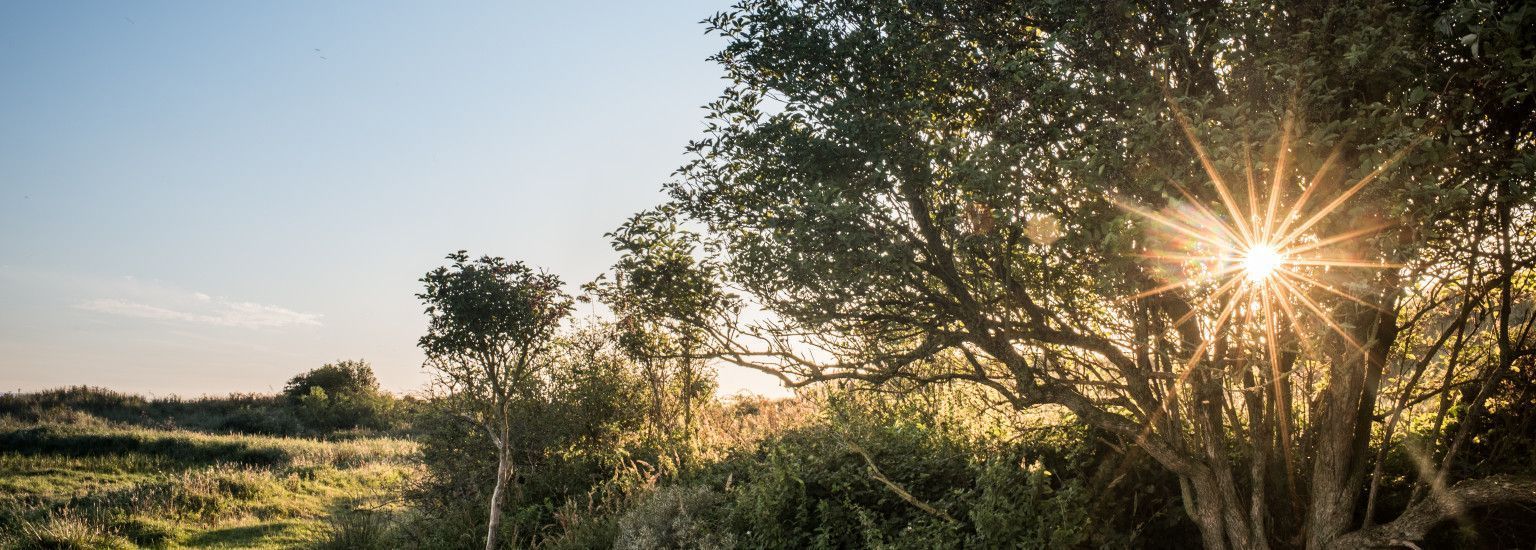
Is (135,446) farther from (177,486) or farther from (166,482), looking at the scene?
(177,486)

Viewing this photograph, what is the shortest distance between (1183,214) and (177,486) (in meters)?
24.9

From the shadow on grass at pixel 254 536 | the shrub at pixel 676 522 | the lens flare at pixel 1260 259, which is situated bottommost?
the shadow on grass at pixel 254 536

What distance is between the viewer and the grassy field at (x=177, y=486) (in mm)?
16516

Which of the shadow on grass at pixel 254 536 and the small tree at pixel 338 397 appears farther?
the small tree at pixel 338 397

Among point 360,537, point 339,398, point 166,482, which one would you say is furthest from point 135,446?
point 360,537

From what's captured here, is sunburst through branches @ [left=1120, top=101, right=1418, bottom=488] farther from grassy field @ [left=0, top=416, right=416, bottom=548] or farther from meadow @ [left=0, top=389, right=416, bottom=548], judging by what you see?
grassy field @ [left=0, top=416, right=416, bottom=548]

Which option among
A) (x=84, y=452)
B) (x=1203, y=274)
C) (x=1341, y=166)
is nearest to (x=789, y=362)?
(x=1203, y=274)

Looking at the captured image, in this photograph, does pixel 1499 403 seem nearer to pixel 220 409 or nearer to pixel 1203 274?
pixel 1203 274

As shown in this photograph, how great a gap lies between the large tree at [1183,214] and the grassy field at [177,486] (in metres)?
12.8

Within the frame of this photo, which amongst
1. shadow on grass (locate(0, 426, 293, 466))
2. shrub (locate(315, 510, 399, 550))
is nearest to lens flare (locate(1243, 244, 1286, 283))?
shrub (locate(315, 510, 399, 550))

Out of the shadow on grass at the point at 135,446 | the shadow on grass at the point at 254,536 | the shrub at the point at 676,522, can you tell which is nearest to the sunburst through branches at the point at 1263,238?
the shrub at the point at 676,522

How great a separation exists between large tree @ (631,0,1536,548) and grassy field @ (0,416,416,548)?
1279cm

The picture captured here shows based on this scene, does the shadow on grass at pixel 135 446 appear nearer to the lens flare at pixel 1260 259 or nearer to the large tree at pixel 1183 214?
the large tree at pixel 1183 214

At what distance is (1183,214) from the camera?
4402 millimetres
